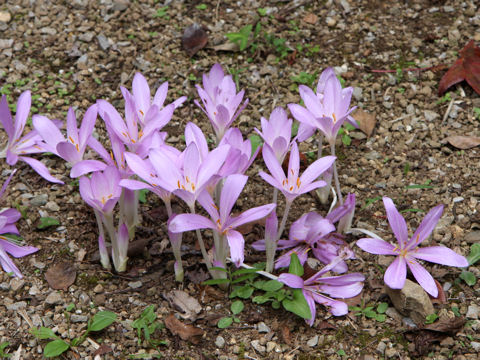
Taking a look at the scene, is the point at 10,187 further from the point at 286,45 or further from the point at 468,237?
the point at 468,237

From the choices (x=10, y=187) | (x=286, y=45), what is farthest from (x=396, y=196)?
(x=10, y=187)

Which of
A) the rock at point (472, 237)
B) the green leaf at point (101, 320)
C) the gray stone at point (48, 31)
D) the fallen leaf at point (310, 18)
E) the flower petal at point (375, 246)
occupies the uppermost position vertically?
the fallen leaf at point (310, 18)

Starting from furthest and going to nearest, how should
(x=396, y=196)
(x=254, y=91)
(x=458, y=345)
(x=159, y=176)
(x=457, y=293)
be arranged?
(x=254, y=91), (x=396, y=196), (x=457, y=293), (x=458, y=345), (x=159, y=176)

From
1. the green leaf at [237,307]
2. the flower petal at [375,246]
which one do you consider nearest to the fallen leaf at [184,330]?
the green leaf at [237,307]

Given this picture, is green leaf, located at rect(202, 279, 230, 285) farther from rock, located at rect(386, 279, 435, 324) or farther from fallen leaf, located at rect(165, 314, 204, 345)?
rock, located at rect(386, 279, 435, 324)

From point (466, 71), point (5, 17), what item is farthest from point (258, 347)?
point (5, 17)

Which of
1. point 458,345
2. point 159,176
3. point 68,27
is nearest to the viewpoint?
point 159,176

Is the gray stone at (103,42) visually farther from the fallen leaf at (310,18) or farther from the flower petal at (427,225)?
the flower petal at (427,225)
